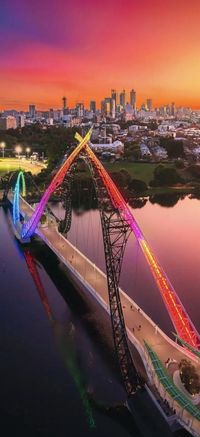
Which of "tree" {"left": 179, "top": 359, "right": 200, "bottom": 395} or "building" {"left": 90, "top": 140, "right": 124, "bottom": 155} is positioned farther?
"building" {"left": 90, "top": 140, "right": 124, "bottom": 155}

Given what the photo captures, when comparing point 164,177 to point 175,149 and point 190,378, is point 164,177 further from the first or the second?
point 190,378

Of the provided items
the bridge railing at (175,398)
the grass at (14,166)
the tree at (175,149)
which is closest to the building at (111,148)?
the tree at (175,149)

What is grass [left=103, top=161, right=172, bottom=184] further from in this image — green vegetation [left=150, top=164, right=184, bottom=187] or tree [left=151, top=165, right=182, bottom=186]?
tree [left=151, top=165, right=182, bottom=186]

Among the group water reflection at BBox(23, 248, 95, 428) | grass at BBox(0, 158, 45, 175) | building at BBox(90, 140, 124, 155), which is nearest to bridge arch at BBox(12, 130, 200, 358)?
water reflection at BBox(23, 248, 95, 428)

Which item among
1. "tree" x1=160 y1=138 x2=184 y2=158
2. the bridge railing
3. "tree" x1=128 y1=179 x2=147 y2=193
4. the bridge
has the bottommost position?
the bridge railing

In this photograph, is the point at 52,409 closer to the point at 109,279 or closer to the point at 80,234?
the point at 109,279

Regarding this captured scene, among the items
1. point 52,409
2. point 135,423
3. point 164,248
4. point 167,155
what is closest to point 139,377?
point 135,423
